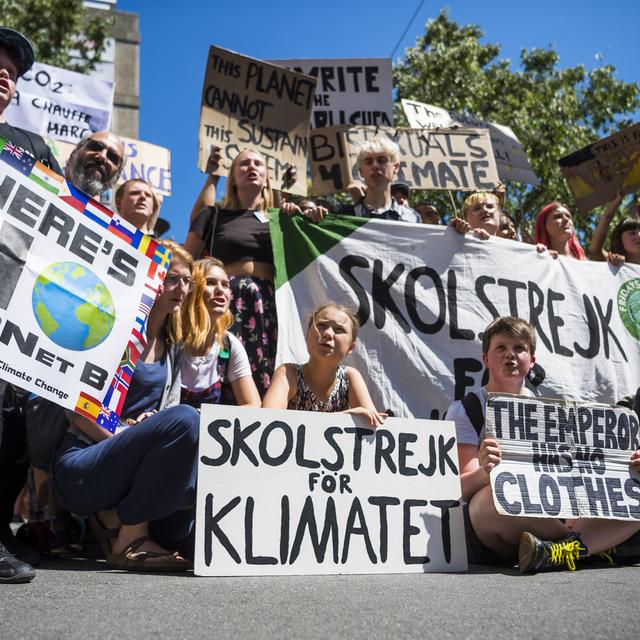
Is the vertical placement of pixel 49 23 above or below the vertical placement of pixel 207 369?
above

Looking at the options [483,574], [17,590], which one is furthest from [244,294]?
[17,590]

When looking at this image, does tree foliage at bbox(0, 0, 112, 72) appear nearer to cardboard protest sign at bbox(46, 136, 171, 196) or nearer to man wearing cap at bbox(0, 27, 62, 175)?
cardboard protest sign at bbox(46, 136, 171, 196)

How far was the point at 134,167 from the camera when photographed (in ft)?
24.7

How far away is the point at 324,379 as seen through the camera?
4.10 m

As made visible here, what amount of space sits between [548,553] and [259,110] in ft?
12.6

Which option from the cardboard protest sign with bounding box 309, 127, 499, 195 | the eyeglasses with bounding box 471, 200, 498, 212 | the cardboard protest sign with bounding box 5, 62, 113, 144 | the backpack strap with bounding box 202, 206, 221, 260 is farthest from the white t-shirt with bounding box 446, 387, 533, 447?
the cardboard protest sign with bounding box 5, 62, 113, 144

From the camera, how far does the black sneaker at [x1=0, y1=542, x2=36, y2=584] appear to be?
2809 millimetres

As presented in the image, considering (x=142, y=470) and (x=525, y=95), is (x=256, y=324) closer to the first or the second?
(x=142, y=470)

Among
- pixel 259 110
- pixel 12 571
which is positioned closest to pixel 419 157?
pixel 259 110

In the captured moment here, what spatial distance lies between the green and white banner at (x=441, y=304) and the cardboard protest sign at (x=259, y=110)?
0.81 metres

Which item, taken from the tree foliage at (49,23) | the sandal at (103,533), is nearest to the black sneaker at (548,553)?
the sandal at (103,533)

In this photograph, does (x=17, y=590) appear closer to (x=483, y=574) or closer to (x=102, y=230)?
(x=102, y=230)

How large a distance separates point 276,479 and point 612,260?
362 centimetres

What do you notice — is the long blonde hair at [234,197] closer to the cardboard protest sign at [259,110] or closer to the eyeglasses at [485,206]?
the cardboard protest sign at [259,110]
